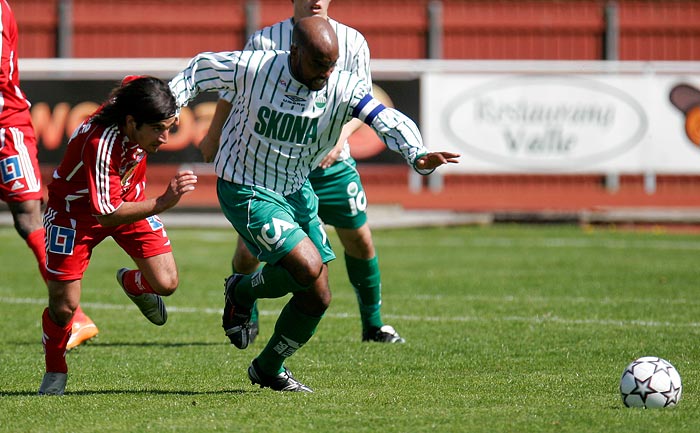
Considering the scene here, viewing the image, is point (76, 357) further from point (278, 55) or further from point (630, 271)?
point (630, 271)

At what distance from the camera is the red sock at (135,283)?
611 cm

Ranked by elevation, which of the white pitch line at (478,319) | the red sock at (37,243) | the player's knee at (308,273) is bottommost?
the white pitch line at (478,319)

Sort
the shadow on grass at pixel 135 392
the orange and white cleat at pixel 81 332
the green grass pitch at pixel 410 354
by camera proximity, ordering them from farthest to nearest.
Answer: the orange and white cleat at pixel 81 332
the shadow on grass at pixel 135 392
the green grass pitch at pixel 410 354

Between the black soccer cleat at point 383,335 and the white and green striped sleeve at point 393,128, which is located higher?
the white and green striped sleeve at point 393,128

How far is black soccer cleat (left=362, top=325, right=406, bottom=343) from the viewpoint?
7.17 metres

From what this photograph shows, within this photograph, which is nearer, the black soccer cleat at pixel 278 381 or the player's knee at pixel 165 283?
the black soccer cleat at pixel 278 381

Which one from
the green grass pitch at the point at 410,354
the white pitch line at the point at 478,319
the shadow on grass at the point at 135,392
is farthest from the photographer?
the white pitch line at the point at 478,319

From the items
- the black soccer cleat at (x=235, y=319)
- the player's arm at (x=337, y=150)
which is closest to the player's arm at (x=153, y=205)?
the black soccer cleat at (x=235, y=319)

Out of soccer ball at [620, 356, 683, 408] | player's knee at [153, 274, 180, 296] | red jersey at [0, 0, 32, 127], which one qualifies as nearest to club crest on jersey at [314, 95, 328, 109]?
player's knee at [153, 274, 180, 296]

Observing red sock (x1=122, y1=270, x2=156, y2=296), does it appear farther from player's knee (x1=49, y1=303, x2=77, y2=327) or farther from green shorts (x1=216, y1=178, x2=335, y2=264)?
green shorts (x1=216, y1=178, x2=335, y2=264)

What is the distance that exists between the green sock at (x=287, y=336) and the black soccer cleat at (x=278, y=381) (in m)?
0.03

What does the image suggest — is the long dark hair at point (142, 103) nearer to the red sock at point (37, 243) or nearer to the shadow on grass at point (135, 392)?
the shadow on grass at point (135, 392)

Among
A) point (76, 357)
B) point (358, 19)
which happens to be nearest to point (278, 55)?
point (76, 357)

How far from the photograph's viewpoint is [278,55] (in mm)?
5477
